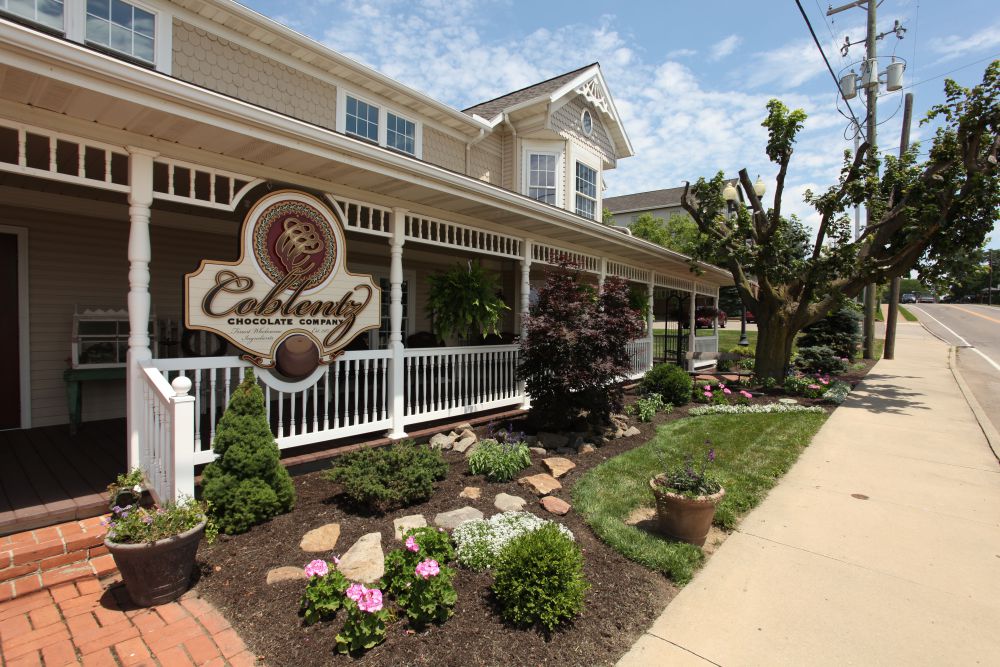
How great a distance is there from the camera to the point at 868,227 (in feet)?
34.3

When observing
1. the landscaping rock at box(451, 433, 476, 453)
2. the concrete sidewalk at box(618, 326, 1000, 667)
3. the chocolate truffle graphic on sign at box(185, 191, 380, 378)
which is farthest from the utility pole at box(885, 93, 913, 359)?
the chocolate truffle graphic on sign at box(185, 191, 380, 378)

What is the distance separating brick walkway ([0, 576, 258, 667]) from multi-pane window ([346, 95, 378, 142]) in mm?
7702

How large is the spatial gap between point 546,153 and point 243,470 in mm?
9934

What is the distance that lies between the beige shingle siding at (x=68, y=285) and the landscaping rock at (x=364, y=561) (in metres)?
4.98

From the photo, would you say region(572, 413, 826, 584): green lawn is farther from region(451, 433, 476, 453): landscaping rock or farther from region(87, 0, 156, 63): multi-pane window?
region(87, 0, 156, 63): multi-pane window

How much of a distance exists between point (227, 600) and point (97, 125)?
3.54m

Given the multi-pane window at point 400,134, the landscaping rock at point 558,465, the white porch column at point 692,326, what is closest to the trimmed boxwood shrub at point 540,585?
the landscaping rock at point 558,465

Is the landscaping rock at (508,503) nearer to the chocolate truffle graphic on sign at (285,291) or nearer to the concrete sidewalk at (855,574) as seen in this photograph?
the concrete sidewalk at (855,574)

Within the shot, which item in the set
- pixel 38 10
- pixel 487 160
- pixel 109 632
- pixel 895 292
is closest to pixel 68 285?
pixel 38 10

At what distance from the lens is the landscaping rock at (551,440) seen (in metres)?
6.25

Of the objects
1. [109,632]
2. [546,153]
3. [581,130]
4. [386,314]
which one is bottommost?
[109,632]

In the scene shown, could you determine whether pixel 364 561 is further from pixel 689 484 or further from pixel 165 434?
pixel 689 484

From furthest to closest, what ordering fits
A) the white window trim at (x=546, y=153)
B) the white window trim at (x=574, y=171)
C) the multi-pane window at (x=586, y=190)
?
the multi-pane window at (x=586, y=190), the white window trim at (x=574, y=171), the white window trim at (x=546, y=153)

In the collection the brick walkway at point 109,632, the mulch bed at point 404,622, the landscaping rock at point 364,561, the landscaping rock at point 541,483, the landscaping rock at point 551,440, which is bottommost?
the brick walkway at point 109,632
